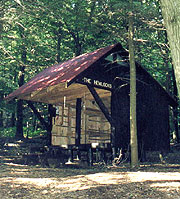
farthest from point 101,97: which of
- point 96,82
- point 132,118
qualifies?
point 132,118

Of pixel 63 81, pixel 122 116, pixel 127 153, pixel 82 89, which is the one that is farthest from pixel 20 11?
pixel 127 153

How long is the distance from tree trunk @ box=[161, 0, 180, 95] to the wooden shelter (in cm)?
774

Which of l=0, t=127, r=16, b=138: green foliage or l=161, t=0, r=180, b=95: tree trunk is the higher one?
l=161, t=0, r=180, b=95: tree trunk

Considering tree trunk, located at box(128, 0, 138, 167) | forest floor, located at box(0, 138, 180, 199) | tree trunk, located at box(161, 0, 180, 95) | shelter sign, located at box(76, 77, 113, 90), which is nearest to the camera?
tree trunk, located at box(161, 0, 180, 95)

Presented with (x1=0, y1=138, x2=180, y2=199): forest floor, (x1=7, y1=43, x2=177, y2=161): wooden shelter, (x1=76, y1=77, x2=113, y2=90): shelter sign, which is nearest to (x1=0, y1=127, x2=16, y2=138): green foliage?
(x1=7, y1=43, x2=177, y2=161): wooden shelter

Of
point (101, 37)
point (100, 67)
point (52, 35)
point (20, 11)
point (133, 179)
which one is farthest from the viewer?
point (52, 35)

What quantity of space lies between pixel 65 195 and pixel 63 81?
641 cm

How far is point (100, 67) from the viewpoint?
14.9 m

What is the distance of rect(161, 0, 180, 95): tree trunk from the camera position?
482 cm

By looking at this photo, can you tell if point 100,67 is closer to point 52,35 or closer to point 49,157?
point 49,157

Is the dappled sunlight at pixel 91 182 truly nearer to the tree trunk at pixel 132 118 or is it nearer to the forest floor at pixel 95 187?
the forest floor at pixel 95 187

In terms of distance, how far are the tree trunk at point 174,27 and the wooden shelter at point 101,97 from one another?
774cm

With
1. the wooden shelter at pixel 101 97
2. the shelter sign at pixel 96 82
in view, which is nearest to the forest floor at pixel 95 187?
the wooden shelter at pixel 101 97

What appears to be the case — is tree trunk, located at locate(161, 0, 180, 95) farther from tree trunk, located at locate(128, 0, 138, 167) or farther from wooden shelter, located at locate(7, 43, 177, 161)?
wooden shelter, located at locate(7, 43, 177, 161)
